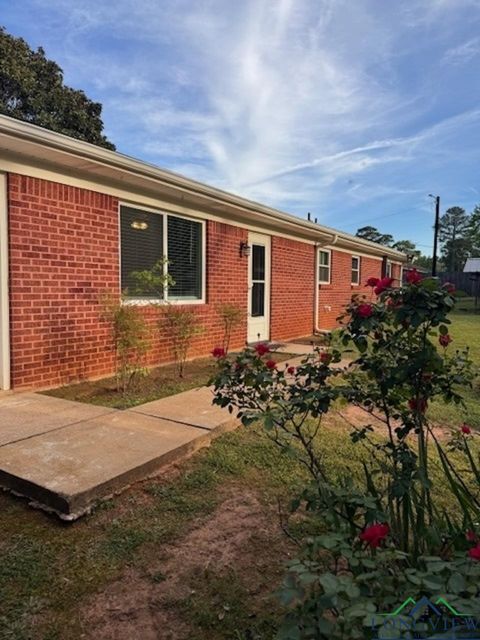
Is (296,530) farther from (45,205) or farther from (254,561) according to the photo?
(45,205)

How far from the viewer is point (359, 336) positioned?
5.54 ft

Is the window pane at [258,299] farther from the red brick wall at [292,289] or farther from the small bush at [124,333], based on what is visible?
the small bush at [124,333]

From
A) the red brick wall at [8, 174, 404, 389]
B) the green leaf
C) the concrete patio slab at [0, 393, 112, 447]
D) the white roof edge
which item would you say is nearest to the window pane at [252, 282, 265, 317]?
the white roof edge

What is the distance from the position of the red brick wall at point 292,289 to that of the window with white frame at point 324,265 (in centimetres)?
80

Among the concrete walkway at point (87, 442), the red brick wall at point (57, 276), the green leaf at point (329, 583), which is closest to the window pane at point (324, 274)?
Answer: the red brick wall at point (57, 276)

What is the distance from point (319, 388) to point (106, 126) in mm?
26236

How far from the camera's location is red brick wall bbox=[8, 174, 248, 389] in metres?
4.87

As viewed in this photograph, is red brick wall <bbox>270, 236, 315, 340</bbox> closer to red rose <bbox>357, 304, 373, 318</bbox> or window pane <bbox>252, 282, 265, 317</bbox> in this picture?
window pane <bbox>252, 282, 265, 317</bbox>

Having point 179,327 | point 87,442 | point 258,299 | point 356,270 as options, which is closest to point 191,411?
point 87,442

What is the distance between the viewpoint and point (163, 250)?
6.76m

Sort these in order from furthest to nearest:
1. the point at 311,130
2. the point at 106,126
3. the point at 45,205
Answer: the point at 106,126, the point at 311,130, the point at 45,205

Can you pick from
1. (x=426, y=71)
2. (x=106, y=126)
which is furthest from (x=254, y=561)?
(x=106, y=126)

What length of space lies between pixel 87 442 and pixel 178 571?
157 cm

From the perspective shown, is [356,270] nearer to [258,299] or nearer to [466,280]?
[258,299]
